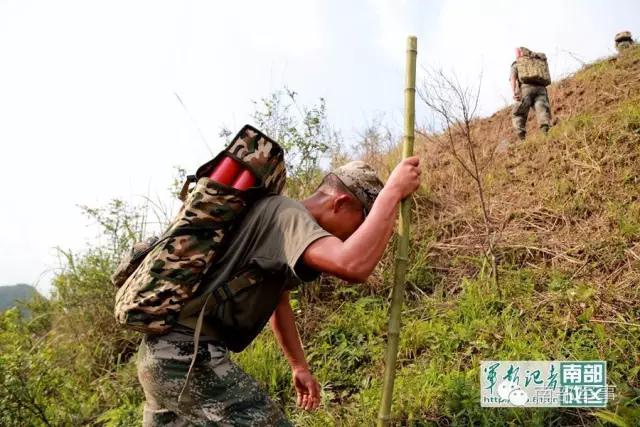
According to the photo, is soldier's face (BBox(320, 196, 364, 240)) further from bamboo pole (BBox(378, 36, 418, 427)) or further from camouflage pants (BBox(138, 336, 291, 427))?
camouflage pants (BBox(138, 336, 291, 427))

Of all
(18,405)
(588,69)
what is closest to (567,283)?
(18,405)

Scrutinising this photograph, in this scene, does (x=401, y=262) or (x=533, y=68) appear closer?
(x=401, y=262)

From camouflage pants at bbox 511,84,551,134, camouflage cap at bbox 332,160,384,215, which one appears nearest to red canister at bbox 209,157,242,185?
camouflage cap at bbox 332,160,384,215

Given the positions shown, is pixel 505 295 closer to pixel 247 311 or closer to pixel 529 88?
pixel 247 311

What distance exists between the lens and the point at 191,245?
1558mm

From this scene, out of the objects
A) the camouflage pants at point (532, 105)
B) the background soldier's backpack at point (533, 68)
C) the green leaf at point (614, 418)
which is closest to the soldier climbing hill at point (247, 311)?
the green leaf at point (614, 418)

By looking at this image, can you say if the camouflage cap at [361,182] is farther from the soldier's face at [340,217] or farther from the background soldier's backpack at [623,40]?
the background soldier's backpack at [623,40]

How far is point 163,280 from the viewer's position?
1.54 m

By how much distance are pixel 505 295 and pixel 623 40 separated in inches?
279

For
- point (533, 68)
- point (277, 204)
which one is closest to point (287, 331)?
point (277, 204)

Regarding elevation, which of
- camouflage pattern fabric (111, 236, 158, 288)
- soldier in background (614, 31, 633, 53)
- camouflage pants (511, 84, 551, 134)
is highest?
soldier in background (614, 31, 633, 53)

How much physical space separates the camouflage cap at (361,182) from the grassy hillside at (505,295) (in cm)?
124

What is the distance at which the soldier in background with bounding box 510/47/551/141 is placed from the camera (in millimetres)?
6438

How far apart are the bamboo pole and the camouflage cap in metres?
0.13
